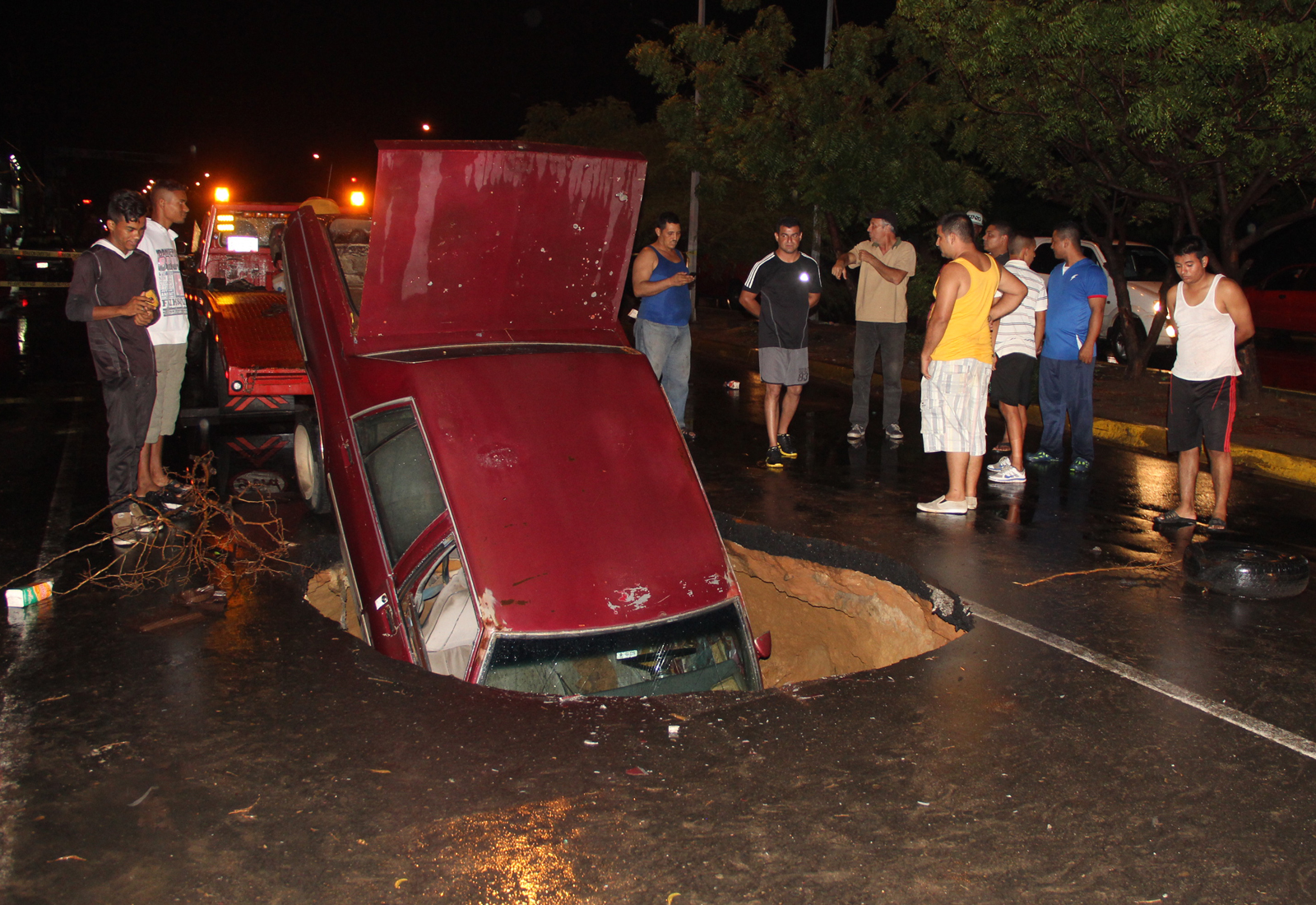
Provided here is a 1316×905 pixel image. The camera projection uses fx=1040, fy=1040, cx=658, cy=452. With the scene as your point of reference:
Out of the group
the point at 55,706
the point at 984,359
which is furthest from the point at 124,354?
the point at 984,359

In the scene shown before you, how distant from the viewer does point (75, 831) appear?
3090 millimetres

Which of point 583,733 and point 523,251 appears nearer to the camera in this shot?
point 583,733

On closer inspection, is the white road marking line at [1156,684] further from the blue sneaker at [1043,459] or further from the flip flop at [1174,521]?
the blue sneaker at [1043,459]

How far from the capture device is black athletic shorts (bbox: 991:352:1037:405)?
26.9 feet

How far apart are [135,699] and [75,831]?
914 millimetres

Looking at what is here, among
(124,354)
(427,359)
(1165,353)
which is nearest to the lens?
(427,359)

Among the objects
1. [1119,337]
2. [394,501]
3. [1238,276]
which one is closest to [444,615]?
[394,501]

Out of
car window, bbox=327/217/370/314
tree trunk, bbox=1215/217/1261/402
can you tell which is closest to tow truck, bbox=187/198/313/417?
car window, bbox=327/217/370/314

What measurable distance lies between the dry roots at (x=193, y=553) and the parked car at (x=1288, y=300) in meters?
18.1

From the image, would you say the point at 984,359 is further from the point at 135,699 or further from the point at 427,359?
the point at 135,699

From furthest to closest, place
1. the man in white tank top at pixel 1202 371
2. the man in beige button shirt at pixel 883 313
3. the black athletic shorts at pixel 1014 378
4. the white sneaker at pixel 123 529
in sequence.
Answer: the man in beige button shirt at pixel 883 313 → the black athletic shorts at pixel 1014 378 → the man in white tank top at pixel 1202 371 → the white sneaker at pixel 123 529

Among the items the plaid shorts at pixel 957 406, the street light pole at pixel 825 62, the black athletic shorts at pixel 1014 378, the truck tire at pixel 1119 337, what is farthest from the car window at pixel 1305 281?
the plaid shorts at pixel 957 406

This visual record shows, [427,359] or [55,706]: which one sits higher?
[427,359]

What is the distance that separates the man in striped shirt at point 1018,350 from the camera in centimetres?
805
